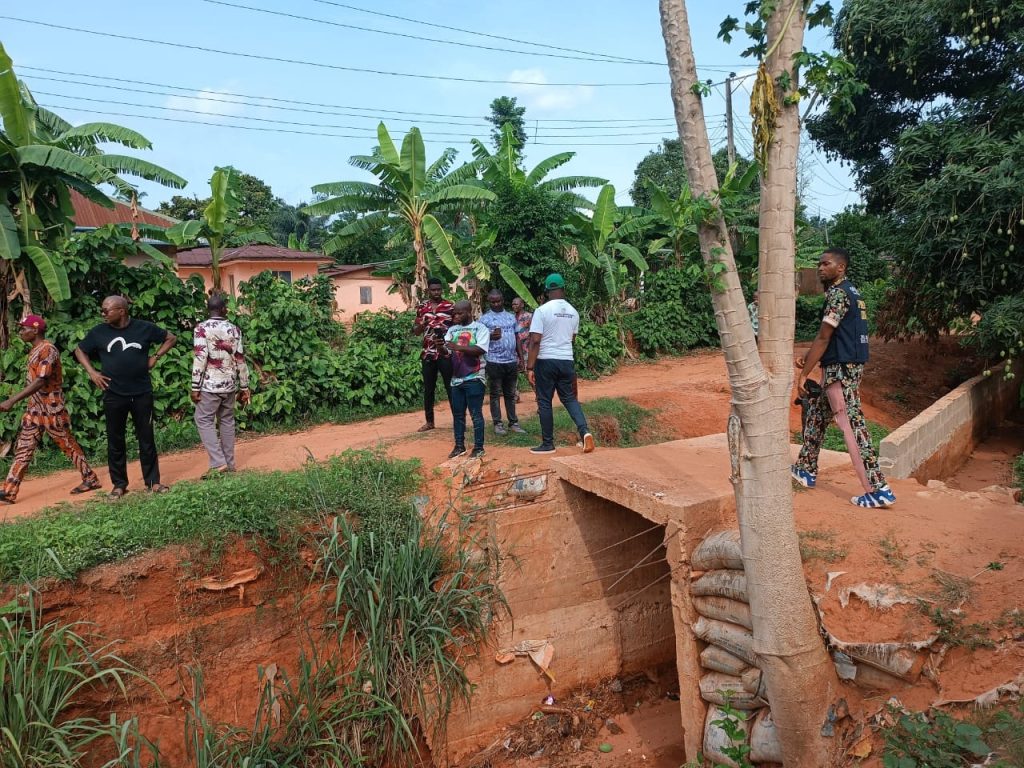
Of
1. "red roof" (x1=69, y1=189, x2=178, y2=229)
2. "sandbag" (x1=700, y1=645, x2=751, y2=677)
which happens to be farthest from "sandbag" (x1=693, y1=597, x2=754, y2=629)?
"red roof" (x1=69, y1=189, x2=178, y2=229)

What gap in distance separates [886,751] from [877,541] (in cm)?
142

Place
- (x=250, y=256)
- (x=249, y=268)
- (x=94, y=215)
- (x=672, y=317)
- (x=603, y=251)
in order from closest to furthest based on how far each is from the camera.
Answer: (x=603, y=251), (x=672, y=317), (x=94, y=215), (x=250, y=256), (x=249, y=268)

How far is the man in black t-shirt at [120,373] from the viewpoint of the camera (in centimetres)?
567

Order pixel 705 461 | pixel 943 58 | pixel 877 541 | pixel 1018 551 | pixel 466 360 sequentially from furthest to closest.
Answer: pixel 943 58 → pixel 466 360 → pixel 705 461 → pixel 877 541 → pixel 1018 551

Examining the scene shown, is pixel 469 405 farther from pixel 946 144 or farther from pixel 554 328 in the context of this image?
pixel 946 144

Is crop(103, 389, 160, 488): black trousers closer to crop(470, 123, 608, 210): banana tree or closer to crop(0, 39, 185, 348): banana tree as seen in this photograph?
crop(0, 39, 185, 348): banana tree

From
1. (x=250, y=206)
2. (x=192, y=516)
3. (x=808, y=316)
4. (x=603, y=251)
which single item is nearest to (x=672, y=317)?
(x=603, y=251)

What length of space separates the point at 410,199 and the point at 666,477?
8.56 meters

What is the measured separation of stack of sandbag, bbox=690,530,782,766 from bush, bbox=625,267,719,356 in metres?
10.4

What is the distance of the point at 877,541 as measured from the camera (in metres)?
4.17

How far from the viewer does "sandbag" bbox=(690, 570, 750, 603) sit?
4234 millimetres

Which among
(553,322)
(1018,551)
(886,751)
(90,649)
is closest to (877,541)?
(1018,551)

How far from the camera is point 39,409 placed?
19.9ft

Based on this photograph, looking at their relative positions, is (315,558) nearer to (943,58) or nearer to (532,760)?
(532,760)
